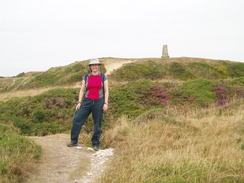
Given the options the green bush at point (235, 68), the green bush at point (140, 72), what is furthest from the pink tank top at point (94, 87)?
the green bush at point (235, 68)

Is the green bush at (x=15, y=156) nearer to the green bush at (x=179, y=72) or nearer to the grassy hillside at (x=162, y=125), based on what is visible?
the grassy hillside at (x=162, y=125)

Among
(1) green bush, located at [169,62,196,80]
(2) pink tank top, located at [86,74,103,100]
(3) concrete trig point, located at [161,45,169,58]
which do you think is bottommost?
(2) pink tank top, located at [86,74,103,100]

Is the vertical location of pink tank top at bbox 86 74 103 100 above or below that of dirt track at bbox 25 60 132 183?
above

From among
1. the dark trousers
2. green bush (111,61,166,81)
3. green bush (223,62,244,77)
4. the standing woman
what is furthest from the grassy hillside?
green bush (223,62,244,77)

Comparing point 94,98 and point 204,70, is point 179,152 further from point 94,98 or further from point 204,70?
point 204,70

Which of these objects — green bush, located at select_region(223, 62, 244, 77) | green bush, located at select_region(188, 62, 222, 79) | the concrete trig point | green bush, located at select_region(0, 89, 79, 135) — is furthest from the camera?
the concrete trig point

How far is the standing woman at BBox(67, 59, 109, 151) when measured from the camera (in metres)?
6.16

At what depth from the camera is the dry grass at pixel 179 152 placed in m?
3.75

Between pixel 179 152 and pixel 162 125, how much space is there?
2280 mm

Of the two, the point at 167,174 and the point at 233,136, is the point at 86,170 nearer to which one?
the point at 167,174

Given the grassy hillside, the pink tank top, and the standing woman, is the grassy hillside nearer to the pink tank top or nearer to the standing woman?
the standing woman

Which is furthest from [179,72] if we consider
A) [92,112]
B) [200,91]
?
[92,112]

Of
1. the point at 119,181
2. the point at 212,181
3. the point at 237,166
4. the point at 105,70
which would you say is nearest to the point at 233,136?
the point at 237,166

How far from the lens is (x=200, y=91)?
16250 mm
